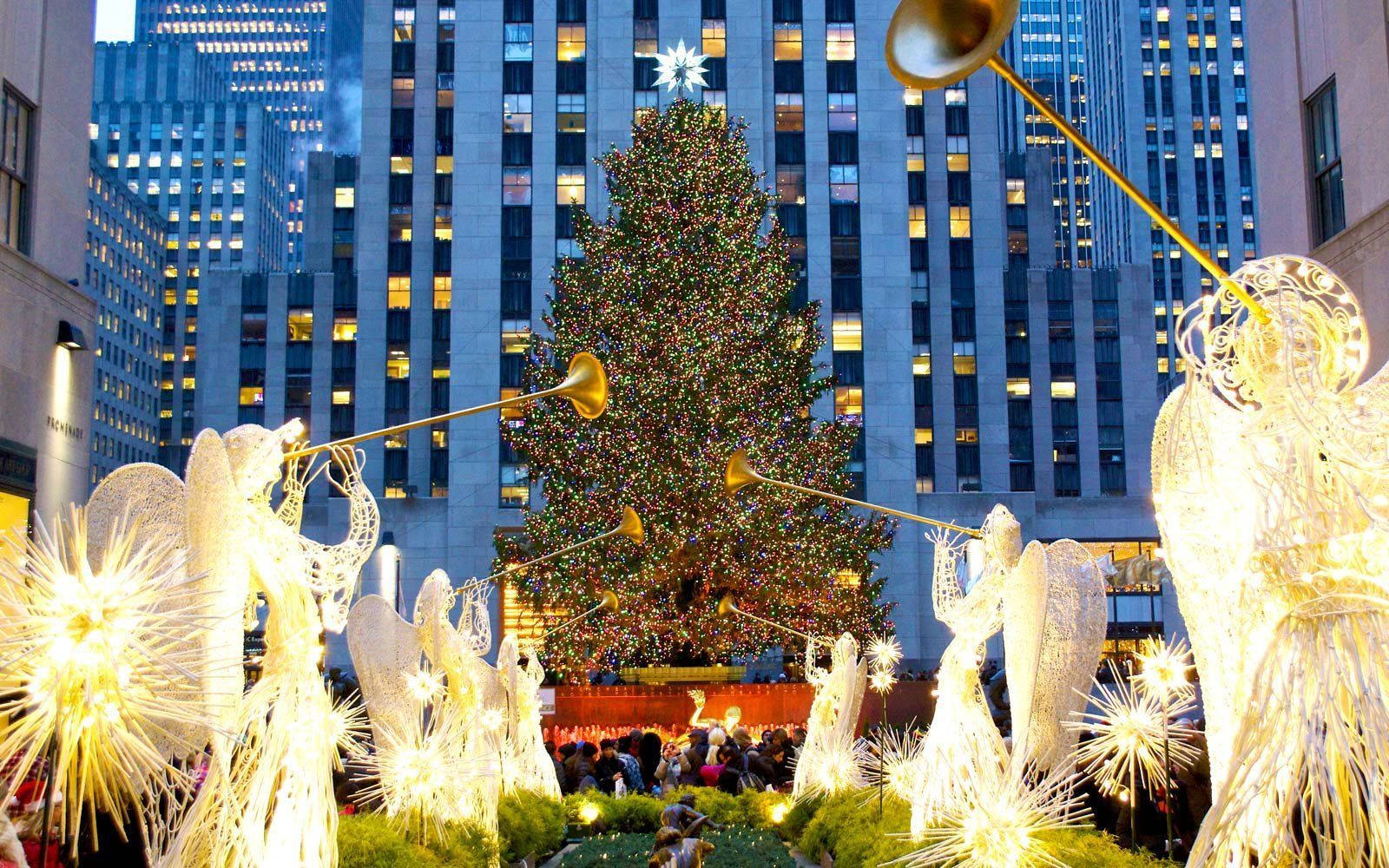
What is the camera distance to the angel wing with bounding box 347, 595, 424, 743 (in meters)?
11.5

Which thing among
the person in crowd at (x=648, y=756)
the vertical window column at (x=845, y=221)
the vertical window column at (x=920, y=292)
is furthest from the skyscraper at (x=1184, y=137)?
the person in crowd at (x=648, y=756)

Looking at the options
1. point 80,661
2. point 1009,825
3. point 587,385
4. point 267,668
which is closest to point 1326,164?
point 1009,825

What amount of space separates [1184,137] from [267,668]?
371 ft

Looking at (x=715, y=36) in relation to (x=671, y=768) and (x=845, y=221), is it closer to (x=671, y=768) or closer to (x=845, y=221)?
(x=845, y=221)

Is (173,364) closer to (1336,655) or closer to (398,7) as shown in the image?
(398,7)

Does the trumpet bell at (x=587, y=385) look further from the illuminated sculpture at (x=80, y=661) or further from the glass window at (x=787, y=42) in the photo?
the glass window at (x=787, y=42)

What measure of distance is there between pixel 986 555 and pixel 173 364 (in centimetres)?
11512

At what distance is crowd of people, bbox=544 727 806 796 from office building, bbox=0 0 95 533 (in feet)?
28.2

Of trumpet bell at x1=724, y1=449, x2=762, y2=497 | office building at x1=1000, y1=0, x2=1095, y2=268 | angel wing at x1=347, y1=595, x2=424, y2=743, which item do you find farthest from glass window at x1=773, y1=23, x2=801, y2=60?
office building at x1=1000, y1=0, x2=1095, y2=268

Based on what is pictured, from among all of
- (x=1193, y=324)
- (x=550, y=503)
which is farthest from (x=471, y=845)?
(x=550, y=503)

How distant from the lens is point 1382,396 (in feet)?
16.7

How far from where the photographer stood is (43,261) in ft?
67.8

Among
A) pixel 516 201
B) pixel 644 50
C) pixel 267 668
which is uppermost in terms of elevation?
pixel 644 50

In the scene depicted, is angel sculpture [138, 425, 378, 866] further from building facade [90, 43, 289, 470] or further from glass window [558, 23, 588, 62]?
building facade [90, 43, 289, 470]
